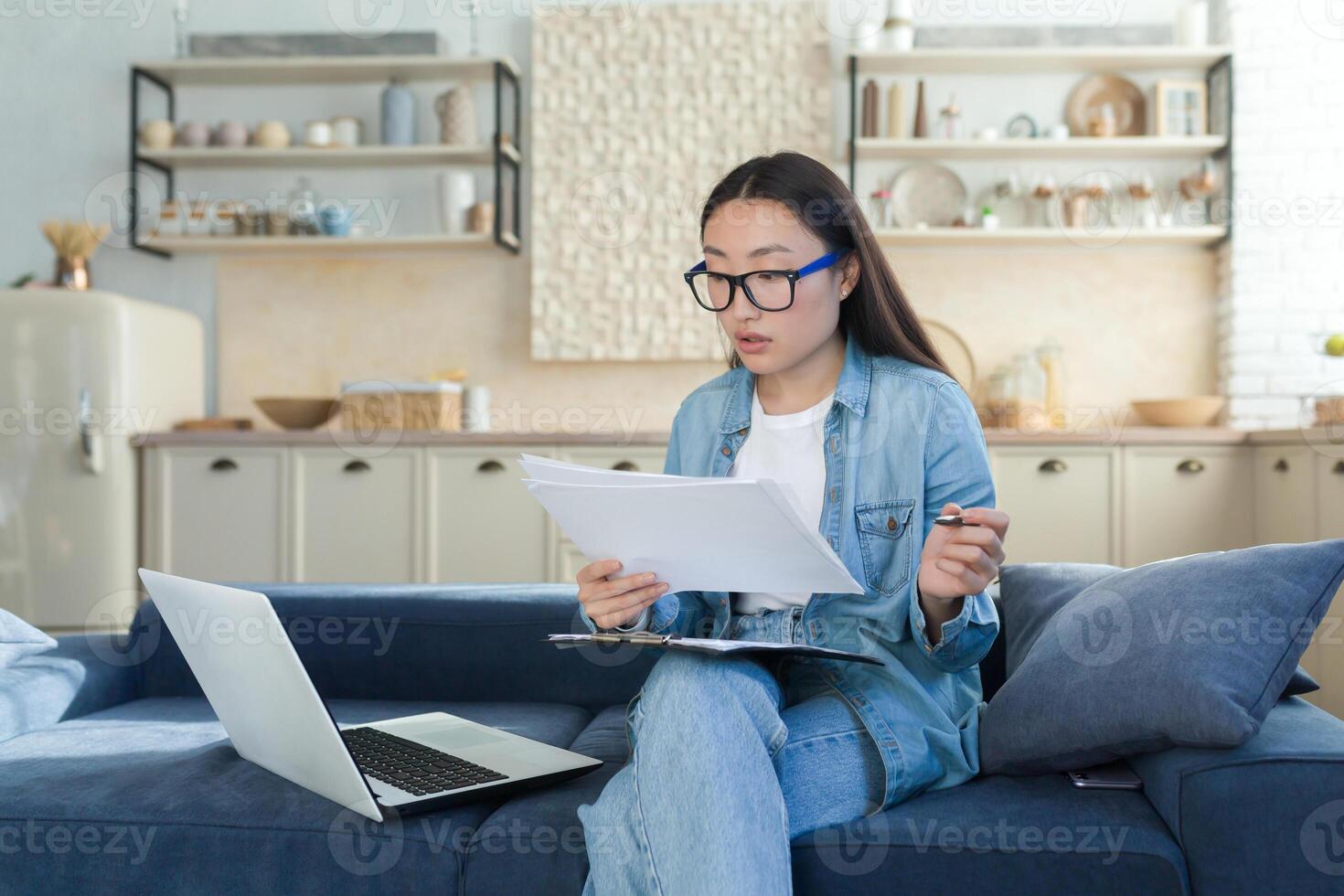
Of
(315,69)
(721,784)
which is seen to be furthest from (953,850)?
(315,69)

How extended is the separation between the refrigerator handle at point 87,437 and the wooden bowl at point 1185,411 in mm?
3539

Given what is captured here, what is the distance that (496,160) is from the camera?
425 centimetres

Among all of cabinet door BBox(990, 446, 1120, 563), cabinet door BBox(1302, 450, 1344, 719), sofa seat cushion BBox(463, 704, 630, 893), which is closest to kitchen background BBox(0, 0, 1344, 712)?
cabinet door BBox(990, 446, 1120, 563)

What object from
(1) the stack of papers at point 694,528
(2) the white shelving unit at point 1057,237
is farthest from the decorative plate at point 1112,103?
(1) the stack of papers at point 694,528

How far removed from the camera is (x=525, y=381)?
4508mm

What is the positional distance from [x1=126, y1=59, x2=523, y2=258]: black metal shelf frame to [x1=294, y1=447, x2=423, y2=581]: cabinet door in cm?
95

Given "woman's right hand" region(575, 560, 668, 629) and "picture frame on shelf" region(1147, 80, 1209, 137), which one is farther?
"picture frame on shelf" region(1147, 80, 1209, 137)

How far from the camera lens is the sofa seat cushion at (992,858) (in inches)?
49.3

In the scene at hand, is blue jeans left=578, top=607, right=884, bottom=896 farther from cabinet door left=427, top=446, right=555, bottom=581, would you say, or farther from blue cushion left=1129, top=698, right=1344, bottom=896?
cabinet door left=427, top=446, right=555, bottom=581

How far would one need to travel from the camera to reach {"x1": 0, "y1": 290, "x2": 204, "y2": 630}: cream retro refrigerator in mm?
3896

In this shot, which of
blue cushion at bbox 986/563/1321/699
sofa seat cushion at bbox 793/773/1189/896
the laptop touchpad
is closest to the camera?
sofa seat cushion at bbox 793/773/1189/896

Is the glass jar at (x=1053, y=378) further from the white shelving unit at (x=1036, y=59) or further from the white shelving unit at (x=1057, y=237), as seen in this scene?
the white shelving unit at (x=1036, y=59)

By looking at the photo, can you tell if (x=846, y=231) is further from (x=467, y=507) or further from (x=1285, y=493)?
(x=467, y=507)

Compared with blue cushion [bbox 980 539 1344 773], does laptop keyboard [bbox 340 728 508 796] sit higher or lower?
lower
